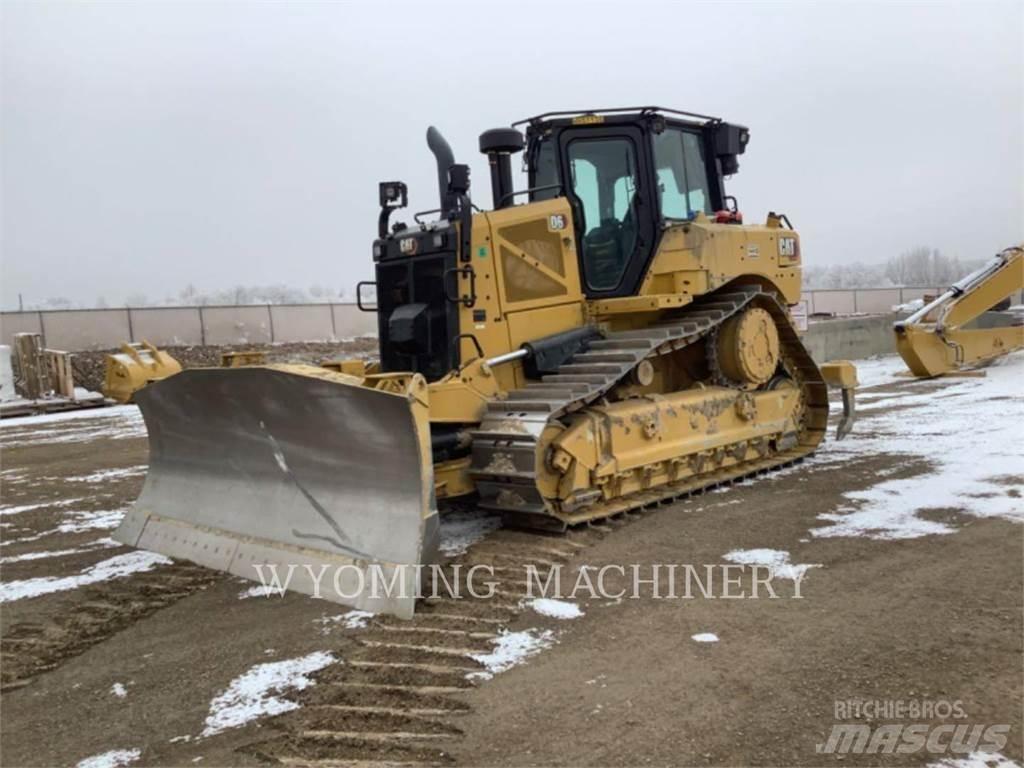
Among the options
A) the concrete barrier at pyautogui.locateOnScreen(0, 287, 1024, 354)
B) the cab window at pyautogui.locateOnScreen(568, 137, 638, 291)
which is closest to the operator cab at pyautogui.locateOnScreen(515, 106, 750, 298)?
the cab window at pyautogui.locateOnScreen(568, 137, 638, 291)

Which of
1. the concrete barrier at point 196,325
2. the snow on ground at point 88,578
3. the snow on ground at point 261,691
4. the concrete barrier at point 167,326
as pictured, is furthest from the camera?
the concrete barrier at point 167,326

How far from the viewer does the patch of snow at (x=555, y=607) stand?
4.45 metres

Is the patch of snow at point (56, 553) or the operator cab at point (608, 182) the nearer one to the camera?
the patch of snow at point (56, 553)

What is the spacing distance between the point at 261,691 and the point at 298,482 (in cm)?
178

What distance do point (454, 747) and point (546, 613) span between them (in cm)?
137

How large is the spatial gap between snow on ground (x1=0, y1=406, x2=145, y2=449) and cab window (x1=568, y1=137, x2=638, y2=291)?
8.16 meters

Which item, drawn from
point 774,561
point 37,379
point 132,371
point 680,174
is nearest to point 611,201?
point 680,174

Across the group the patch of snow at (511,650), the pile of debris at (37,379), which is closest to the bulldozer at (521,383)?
the patch of snow at (511,650)

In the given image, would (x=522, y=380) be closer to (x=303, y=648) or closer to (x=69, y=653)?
(x=303, y=648)

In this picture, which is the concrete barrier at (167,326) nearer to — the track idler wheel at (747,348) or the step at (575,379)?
the track idler wheel at (747,348)

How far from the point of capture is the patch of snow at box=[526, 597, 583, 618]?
175 inches

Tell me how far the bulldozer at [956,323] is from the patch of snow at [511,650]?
1213 centimetres

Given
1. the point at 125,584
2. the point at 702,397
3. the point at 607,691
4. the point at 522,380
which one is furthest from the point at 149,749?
the point at 702,397

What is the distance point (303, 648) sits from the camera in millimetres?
4125
